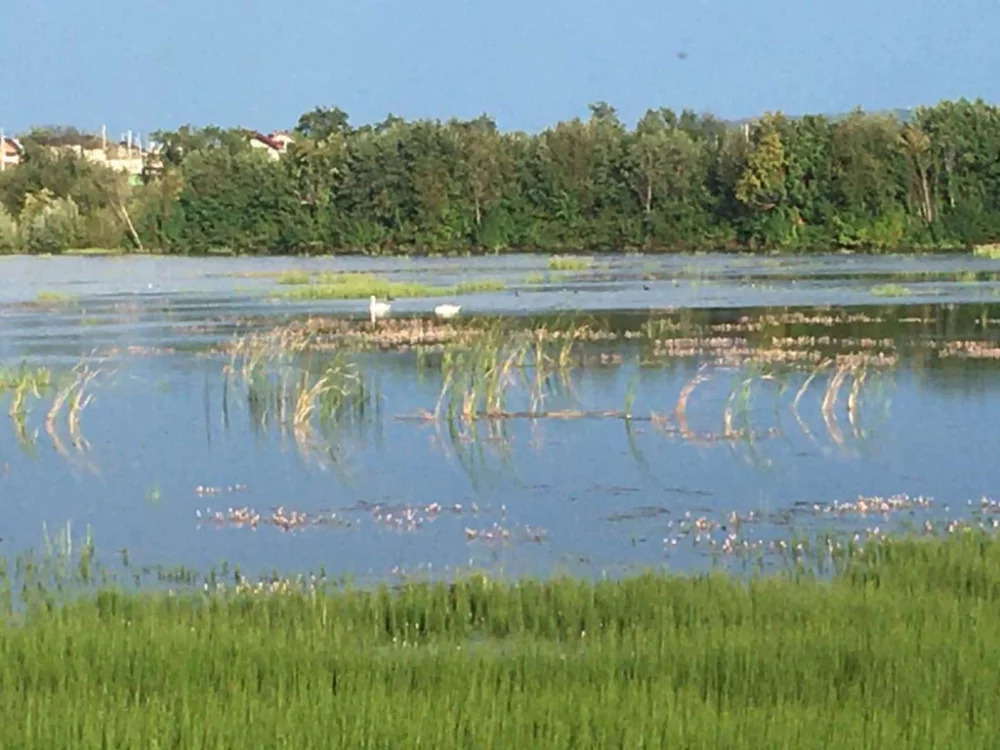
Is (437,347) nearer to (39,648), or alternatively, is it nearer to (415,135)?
(39,648)

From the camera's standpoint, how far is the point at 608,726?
6.62 meters

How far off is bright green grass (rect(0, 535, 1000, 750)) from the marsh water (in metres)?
1.79

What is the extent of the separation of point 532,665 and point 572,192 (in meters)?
71.8

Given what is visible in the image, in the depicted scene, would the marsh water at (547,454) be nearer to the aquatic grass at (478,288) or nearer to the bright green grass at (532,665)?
the bright green grass at (532,665)

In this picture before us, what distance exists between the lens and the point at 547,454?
647 inches

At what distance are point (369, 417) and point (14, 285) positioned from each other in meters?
35.4

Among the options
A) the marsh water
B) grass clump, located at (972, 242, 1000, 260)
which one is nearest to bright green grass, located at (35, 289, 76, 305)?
the marsh water

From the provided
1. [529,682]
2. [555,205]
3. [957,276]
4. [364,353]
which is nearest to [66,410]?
[364,353]

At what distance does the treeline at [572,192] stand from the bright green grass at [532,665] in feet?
208

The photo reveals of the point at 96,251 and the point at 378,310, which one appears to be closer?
the point at 378,310

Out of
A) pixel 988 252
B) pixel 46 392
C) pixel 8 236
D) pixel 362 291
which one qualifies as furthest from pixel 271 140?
pixel 46 392

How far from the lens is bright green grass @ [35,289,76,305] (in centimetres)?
4166

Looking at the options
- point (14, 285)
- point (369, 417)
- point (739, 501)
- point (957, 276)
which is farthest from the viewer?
point (14, 285)

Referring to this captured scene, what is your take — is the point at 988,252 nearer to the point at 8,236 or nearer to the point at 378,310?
the point at 378,310
